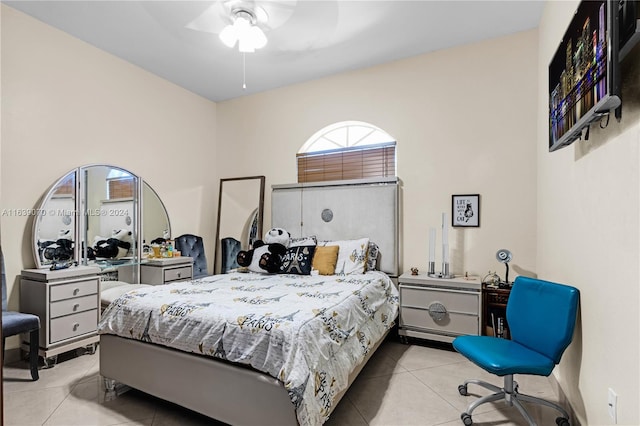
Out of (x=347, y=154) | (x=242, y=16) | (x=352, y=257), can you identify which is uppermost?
(x=242, y=16)

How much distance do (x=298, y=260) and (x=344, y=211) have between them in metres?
0.83

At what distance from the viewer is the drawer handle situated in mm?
3088

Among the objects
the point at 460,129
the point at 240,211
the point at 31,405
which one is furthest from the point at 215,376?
the point at 460,129

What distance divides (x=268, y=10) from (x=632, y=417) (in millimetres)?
3358

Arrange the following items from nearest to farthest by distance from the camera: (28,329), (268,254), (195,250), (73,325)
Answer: (28,329) < (73,325) < (268,254) < (195,250)

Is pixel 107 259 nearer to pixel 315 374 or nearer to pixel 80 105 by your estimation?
pixel 80 105

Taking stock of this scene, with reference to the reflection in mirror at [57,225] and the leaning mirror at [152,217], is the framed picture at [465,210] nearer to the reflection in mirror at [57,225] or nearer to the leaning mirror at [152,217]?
the leaning mirror at [152,217]

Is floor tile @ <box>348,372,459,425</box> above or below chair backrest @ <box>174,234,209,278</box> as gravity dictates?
below

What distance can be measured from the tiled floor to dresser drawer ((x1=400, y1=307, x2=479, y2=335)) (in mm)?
294

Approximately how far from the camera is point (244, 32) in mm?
2795

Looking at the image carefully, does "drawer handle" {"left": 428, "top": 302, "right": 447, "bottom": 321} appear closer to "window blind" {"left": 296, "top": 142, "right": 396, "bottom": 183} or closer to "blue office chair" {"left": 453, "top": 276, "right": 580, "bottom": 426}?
"blue office chair" {"left": 453, "top": 276, "right": 580, "bottom": 426}

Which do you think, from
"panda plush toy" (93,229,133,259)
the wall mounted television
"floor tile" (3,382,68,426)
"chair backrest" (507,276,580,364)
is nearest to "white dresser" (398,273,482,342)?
"chair backrest" (507,276,580,364)

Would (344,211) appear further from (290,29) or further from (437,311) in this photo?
(290,29)

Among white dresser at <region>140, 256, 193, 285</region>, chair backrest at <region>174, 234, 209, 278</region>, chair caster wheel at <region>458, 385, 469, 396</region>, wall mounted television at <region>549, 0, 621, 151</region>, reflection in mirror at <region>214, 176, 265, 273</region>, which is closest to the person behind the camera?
wall mounted television at <region>549, 0, 621, 151</region>
